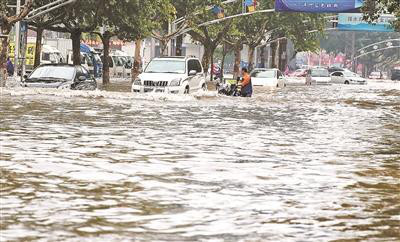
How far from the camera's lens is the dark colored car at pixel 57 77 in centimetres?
3325

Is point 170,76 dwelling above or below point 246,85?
above

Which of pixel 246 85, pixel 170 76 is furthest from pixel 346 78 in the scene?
pixel 170 76

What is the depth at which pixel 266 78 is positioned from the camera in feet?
175

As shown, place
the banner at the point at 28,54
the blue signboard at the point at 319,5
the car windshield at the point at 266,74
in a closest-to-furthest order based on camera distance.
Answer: the car windshield at the point at 266,74
the banner at the point at 28,54
the blue signboard at the point at 319,5

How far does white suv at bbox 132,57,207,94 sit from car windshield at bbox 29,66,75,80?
2375 mm

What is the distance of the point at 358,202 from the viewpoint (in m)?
9.50

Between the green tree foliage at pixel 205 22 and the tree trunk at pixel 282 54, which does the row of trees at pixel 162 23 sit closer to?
the green tree foliage at pixel 205 22

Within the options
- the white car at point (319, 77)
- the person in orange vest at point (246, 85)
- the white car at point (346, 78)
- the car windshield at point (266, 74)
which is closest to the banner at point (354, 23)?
the white car at point (346, 78)

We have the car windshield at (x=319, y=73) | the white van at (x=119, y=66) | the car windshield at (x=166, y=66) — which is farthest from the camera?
the car windshield at (x=319, y=73)

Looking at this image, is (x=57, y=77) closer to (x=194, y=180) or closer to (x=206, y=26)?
(x=194, y=180)

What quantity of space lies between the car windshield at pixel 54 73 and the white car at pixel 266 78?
2000 centimetres

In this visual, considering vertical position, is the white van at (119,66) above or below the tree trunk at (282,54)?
below

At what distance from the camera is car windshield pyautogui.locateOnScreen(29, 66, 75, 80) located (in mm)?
33625

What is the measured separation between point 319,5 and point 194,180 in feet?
175
